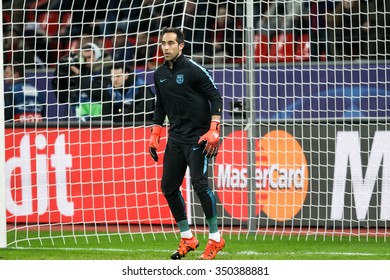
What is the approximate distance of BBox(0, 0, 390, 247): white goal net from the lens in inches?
472

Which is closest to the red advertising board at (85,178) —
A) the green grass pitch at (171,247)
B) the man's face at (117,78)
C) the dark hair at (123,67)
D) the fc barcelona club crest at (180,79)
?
the green grass pitch at (171,247)

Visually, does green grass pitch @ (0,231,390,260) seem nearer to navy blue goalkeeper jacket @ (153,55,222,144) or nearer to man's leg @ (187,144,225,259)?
man's leg @ (187,144,225,259)

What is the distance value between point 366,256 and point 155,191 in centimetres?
336

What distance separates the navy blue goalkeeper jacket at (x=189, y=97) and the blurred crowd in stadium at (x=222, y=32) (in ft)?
8.39

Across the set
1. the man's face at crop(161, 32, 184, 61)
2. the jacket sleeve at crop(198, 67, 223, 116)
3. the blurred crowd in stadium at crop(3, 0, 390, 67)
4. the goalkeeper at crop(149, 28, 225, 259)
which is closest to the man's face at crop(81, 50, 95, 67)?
the blurred crowd in stadium at crop(3, 0, 390, 67)

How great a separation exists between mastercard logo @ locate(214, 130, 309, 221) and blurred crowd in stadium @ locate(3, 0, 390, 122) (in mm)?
Result: 1009

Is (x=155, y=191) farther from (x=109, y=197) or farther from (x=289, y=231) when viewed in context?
(x=289, y=231)

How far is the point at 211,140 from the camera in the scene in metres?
9.16

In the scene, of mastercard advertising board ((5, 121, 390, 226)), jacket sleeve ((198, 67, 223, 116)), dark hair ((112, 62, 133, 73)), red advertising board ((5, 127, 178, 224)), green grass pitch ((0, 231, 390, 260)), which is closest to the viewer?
jacket sleeve ((198, 67, 223, 116))

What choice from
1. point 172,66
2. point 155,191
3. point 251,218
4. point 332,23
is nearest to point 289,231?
point 251,218

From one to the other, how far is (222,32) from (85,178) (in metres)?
2.52

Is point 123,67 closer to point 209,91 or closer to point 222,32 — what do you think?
point 222,32

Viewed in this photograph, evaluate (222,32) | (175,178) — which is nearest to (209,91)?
(175,178)

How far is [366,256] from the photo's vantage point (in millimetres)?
9805
